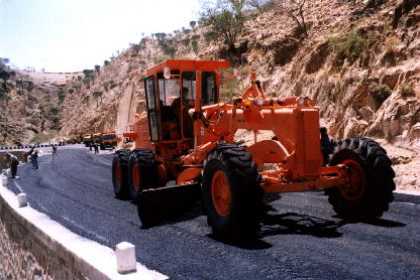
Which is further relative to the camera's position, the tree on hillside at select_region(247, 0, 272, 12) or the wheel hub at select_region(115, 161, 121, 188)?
the tree on hillside at select_region(247, 0, 272, 12)

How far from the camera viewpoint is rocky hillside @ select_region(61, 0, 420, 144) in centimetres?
1384

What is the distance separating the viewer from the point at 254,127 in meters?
7.50

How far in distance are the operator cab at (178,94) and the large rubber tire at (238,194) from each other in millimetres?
3344

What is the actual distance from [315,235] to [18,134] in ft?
293

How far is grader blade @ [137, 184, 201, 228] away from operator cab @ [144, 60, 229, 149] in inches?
84.6

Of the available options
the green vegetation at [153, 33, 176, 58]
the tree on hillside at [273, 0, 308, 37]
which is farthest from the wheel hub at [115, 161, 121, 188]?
the green vegetation at [153, 33, 176, 58]

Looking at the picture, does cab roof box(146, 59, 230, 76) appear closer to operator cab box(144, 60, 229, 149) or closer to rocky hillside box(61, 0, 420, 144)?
operator cab box(144, 60, 229, 149)

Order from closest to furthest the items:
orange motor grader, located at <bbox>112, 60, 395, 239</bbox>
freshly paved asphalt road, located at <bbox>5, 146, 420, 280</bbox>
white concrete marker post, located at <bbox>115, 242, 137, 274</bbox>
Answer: white concrete marker post, located at <bbox>115, 242, 137, 274</bbox> < freshly paved asphalt road, located at <bbox>5, 146, 420, 280</bbox> < orange motor grader, located at <bbox>112, 60, 395, 239</bbox>

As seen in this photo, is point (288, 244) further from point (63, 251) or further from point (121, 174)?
point (121, 174)

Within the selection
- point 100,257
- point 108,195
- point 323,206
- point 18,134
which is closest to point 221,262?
point 100,257

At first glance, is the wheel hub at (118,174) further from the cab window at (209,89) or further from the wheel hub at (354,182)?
the wheel hub at (354,182)

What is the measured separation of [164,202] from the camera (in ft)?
27.0

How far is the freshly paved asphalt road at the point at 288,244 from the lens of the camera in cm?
529

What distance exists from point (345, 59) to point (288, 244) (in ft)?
42.3
